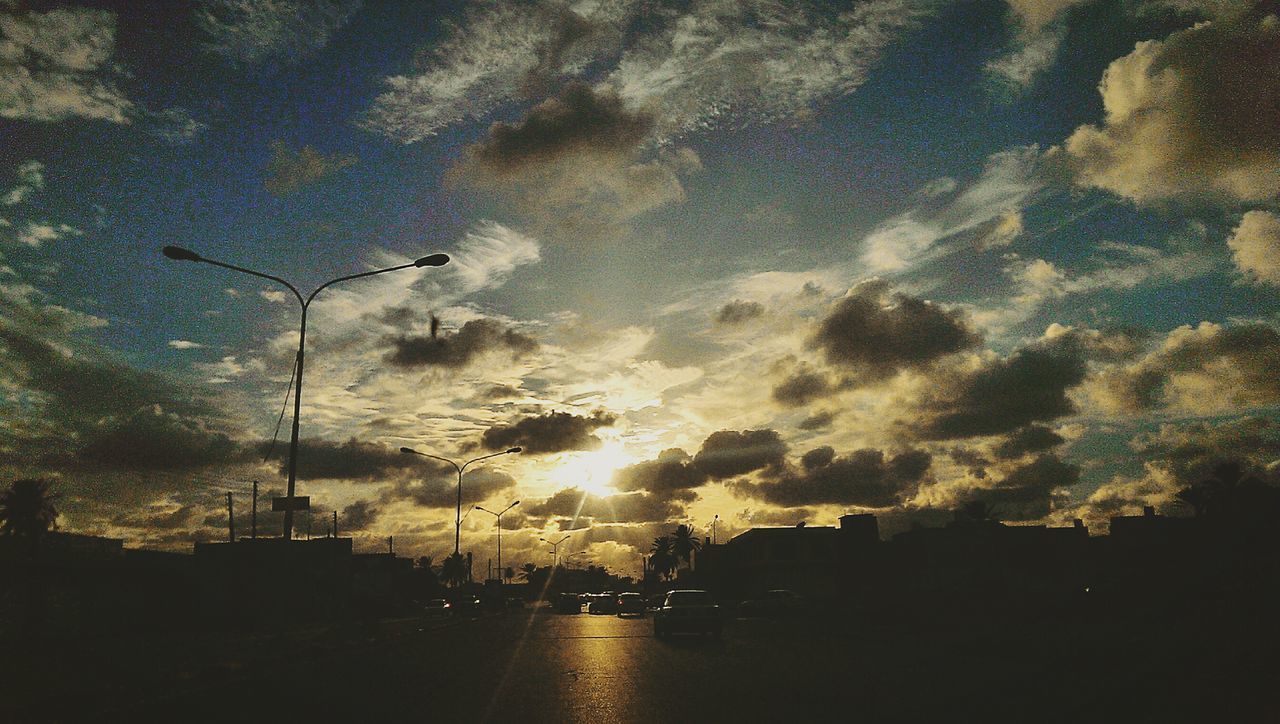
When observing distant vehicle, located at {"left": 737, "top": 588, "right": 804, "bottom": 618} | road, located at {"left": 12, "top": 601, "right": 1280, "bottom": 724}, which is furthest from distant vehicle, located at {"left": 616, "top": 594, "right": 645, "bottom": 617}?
road, located at {"left": 12, "top": 601, "right": 1280, "bottom": 724}

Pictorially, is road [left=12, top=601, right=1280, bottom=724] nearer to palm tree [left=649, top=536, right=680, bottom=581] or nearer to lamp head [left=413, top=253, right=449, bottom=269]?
lamp head [left=413, top=253, right=449, bottom=269]

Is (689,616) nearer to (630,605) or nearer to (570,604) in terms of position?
(630,605)

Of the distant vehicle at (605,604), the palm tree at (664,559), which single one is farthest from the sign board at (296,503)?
the palm tree at (664,559)

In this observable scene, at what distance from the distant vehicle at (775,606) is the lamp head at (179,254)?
4031 centimetres

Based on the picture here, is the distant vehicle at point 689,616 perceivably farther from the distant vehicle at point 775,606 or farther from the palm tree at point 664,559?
the palm tree at point 664,559

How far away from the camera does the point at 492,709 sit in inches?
470

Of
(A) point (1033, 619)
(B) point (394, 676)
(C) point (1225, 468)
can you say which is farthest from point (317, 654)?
(C) point (1225, 468)

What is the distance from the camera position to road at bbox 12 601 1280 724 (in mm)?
11258

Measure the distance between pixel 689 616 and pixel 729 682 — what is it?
15.8 metres

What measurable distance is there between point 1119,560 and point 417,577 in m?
109

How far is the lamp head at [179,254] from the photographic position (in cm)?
2334

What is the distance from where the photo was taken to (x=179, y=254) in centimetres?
2362

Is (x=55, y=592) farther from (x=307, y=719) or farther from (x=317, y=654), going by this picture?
(x=307, y=719)

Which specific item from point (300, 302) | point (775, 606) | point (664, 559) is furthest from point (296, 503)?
point (664, 559)
